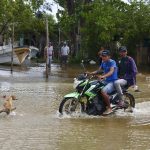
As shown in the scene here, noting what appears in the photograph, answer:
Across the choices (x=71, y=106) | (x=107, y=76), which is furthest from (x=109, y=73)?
(x=71, y=106)

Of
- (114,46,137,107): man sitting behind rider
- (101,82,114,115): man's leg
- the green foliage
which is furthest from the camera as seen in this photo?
the green foliage

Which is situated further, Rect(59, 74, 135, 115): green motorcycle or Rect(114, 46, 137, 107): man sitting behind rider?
Rect(114, 46, 137, 107): man sitting behind rider

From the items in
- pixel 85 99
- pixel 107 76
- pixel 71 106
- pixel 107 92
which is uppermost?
pixel 107 76

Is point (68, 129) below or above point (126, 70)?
below

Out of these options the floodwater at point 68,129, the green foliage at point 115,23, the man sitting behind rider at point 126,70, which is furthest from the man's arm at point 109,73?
the green foliage at point 115,23

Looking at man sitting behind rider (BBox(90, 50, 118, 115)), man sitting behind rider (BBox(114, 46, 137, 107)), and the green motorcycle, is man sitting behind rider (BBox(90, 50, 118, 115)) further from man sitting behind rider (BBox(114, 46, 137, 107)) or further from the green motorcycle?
man sitting behind rider (BBox(114, 46, 137, 107))

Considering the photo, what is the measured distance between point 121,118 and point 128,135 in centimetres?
218

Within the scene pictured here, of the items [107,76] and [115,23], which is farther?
[115,23]

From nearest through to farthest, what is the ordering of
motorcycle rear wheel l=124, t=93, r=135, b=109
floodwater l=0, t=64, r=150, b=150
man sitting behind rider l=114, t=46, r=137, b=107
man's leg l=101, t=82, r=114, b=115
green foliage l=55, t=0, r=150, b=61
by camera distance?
floodwater l=0, t=64, r=150, b=150
man's leg l=101, t=82, r=114, b=115
man sitting behind rider l=114, t=46, r=137, b=107
motorcycle rear wheel l=124, t=93, r=135, b=109
green foliage l=55, t=0, r=150, b=61

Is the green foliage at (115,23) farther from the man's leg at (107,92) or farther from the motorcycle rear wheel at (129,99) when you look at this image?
the man's leg at (107,92)

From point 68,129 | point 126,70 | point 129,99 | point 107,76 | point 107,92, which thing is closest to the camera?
point 68,129

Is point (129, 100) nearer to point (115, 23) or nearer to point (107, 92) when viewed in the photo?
point (107, 92)

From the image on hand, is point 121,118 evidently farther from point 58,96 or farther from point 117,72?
point 58,96

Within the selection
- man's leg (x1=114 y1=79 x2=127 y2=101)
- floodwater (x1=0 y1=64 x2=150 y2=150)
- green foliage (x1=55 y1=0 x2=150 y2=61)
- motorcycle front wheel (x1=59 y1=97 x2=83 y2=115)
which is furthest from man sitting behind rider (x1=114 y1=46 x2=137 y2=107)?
green foliage (x1=55 y1=0 x2=150 y2=61)
